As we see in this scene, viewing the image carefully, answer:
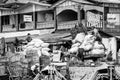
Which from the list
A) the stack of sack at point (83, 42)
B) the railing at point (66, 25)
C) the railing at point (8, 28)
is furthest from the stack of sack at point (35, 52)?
the railing at point (8, 28)

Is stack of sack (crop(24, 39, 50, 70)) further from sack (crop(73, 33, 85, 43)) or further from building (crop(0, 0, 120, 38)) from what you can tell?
building (crop(0, 0, 120, 38))

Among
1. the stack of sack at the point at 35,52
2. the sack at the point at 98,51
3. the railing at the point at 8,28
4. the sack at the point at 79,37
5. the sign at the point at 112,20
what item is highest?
the sign at the point at 112,20

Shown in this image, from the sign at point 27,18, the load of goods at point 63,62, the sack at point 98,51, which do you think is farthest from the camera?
the sign at point 27,18

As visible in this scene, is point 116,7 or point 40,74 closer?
point 40,74

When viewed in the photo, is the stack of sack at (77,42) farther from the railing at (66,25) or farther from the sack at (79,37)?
the railing at (66,25)

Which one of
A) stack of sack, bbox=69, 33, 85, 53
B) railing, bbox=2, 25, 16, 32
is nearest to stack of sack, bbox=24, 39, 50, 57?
stack of sack, bbox=69, 33, 85, 53

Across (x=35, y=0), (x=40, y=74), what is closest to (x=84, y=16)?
(x=35, y=0)

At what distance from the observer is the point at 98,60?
22047mm

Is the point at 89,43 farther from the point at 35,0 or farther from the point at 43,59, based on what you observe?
the point at 35,0

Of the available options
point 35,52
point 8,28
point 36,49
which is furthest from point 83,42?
point 8,28

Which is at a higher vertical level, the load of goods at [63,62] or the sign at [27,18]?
the sign at [27,18]

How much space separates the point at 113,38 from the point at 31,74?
947 centimetres

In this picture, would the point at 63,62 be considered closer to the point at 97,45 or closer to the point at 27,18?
the point at 97,45

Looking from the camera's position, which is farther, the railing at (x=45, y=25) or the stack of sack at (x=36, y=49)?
the railing at (x=45, y=25)
